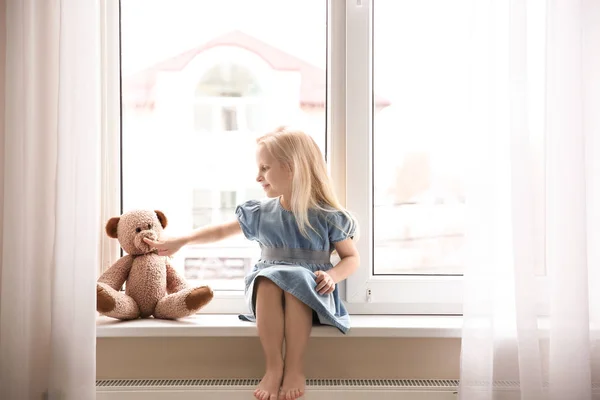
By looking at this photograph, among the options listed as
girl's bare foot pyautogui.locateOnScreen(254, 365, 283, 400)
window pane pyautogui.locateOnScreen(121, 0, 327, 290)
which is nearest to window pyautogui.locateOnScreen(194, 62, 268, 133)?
window pane pyautogui.locateOnScreen(121, 0, 327, 290)

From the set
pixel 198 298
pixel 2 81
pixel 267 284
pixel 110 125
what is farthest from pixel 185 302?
pixel 2 81

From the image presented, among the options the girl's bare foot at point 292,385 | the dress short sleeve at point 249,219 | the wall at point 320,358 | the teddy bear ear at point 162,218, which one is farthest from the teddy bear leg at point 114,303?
the girl's bare foot at point 292,385

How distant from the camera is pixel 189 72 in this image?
80.4 inches

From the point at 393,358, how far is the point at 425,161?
2.08 feet

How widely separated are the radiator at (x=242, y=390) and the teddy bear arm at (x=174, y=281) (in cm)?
27

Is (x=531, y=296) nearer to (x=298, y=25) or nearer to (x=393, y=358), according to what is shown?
(x=393, y=358)

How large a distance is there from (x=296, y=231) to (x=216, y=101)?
0.54 m

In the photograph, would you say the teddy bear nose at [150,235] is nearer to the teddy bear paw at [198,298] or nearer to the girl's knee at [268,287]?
the teddy bear paw at [198,298]

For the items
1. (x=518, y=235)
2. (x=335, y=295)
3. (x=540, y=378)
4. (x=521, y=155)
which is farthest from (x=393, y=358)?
(x=521, y=155)

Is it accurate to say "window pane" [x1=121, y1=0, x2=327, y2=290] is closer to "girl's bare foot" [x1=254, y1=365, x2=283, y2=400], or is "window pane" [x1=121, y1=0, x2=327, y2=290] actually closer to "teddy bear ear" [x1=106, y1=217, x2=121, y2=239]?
"teddy bear ear" [x1=106, y1=217, x2=121, y2=239]

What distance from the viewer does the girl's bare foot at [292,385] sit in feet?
5.35

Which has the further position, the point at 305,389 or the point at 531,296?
the point at 305,389

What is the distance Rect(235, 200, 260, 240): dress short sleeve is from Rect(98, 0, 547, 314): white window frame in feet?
0.78

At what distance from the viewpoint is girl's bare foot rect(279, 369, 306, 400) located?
1632mm
